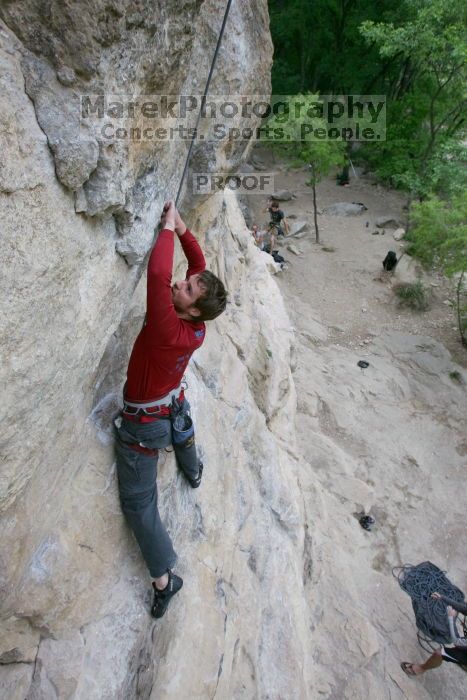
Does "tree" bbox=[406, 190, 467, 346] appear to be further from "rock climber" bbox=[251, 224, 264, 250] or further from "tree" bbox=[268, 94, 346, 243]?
"rock climber" bbox=[251, 224, 264, 250]

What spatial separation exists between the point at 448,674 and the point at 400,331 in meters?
8.27

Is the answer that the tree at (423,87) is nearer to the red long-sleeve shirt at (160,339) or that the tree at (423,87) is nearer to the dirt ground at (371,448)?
the dirt ground at (371,448)

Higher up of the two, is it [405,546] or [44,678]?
[44,678]

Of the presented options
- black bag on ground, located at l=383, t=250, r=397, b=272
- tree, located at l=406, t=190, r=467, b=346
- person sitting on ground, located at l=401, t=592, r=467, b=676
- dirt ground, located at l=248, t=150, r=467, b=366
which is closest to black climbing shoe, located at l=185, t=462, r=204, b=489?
person sitting on ground, located at l=401, t=592, r=467, b=676

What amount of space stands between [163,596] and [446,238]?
11.3 meters

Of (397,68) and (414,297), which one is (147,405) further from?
(397,68)

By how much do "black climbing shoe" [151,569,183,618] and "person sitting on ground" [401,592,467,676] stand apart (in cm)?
428

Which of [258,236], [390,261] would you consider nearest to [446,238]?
[390,261]

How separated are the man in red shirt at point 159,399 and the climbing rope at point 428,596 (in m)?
4.34

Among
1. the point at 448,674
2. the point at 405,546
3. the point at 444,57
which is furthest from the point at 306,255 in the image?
the point at 448,674

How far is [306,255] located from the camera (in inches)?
591

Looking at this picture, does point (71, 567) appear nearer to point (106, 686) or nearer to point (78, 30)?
point (106, 686)

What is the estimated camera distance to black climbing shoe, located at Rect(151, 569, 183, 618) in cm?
304

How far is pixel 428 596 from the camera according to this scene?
6125 millimetres
